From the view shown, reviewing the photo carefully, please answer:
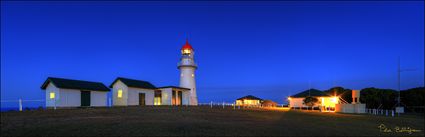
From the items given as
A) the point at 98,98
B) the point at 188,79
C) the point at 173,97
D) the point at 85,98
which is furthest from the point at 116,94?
the point at 188,79

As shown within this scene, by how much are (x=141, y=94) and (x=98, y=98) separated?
6.23 m

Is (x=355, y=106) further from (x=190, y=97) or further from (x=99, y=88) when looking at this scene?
(x=99, y=88)

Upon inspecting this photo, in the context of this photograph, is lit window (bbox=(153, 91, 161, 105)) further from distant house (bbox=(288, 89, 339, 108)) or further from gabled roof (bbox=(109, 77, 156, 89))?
distant house (bbox=(288, 89, 339, 108))

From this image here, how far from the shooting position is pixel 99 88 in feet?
113

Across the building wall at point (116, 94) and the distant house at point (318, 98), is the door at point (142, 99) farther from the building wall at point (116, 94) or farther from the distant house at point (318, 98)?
the distant house at point (318, 98)

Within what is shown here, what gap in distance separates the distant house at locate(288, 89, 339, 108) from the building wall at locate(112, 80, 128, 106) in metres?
25.0

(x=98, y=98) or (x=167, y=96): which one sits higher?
(x=98, y=98)

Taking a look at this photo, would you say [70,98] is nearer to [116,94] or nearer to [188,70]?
[116,94]

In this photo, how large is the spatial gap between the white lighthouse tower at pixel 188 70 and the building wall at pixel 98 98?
1615 centimetres

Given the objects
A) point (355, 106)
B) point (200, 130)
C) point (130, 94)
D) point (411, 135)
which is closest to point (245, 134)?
point (200, 130)

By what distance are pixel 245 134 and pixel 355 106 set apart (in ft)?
94.9

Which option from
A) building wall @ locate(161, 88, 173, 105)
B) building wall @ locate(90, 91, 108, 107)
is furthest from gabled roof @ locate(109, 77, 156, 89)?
building wall @ locate(90, 91, 108, 107)

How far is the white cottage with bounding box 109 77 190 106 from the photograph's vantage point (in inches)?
1459

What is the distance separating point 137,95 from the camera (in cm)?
3831
